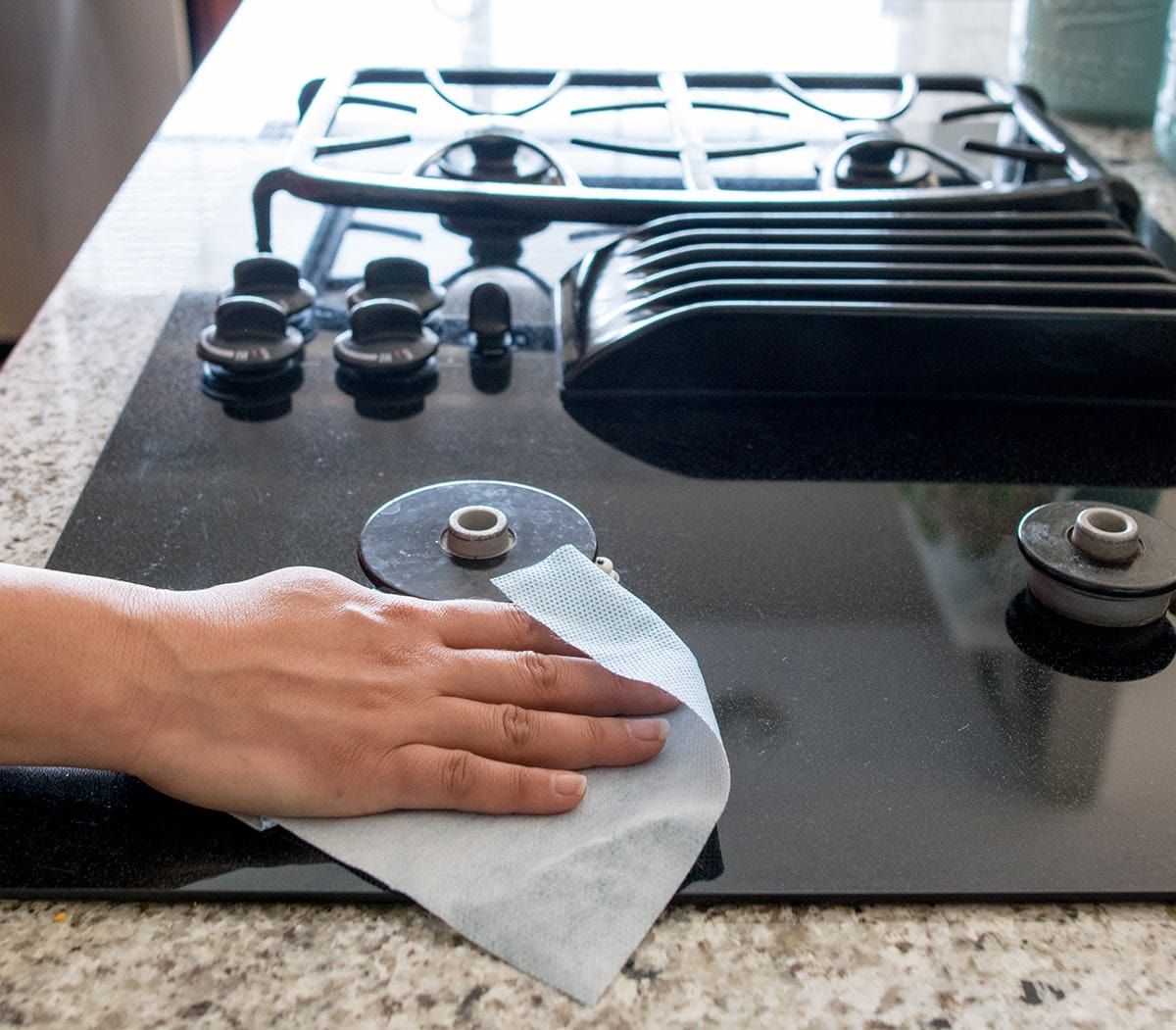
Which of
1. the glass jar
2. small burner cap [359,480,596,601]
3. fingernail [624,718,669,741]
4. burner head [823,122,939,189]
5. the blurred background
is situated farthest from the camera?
the blurred background

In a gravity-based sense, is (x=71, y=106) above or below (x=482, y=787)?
below

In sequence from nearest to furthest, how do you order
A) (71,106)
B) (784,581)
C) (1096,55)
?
(784,581) → (1096,55) → (71,106)

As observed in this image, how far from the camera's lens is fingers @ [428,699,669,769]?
55 cm

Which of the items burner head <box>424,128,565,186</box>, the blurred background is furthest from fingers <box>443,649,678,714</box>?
the blurred background

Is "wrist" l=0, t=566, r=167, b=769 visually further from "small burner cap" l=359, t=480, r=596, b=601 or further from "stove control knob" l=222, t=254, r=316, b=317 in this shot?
"stove control knob" l=222, t=254, r=316, b=317

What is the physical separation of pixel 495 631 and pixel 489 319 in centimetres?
43

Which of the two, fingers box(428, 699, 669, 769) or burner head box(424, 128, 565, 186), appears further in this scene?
burner head box(424, 128, 565, 186)

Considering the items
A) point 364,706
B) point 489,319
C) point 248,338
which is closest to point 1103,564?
point 364,706

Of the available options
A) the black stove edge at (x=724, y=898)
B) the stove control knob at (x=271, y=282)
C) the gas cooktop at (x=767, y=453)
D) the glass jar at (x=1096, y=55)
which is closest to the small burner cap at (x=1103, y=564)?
the gas cooktop at (x=767, y=453)

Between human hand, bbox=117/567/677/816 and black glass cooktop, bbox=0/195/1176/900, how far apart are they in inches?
1.1

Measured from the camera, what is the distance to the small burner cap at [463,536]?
66 cm

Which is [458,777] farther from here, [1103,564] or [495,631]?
[1103,564]

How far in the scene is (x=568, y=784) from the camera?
53 cm

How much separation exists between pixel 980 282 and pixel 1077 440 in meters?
0.13
